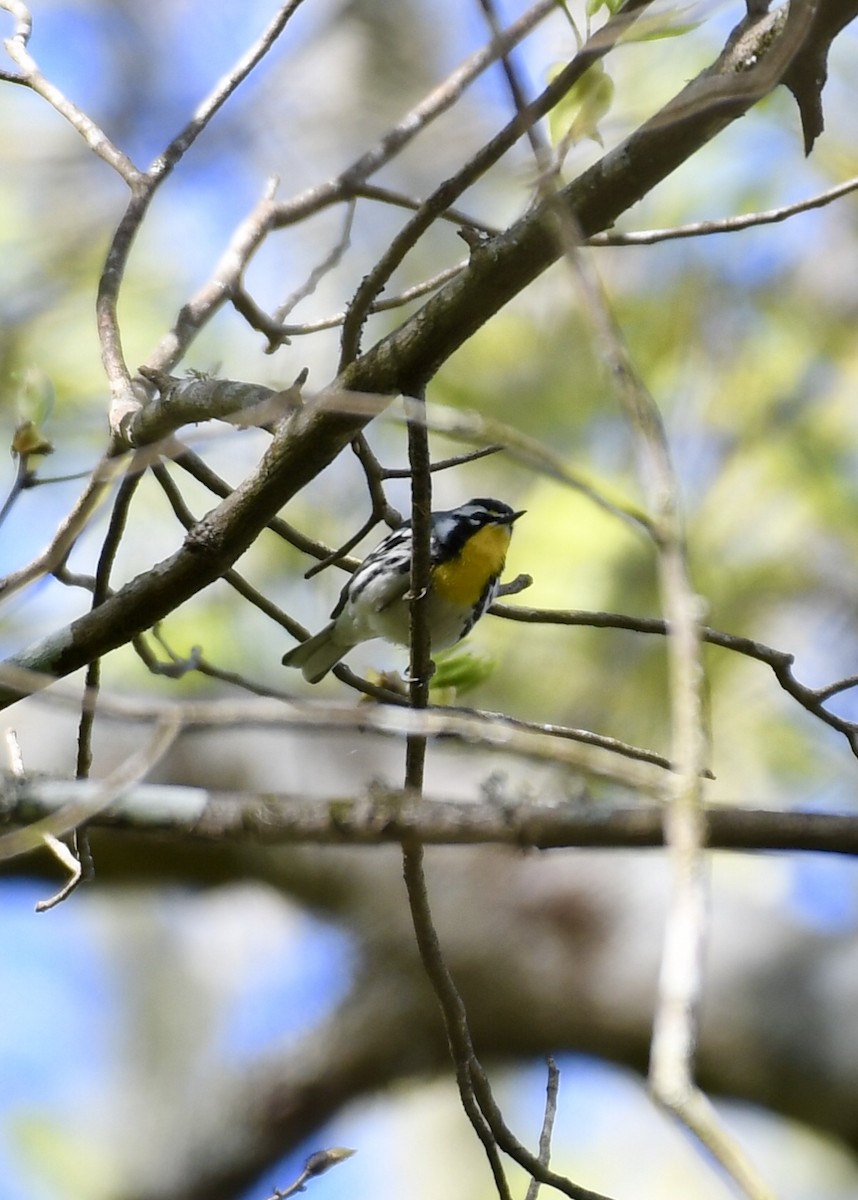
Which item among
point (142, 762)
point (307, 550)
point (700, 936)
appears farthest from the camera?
point (307, 550)

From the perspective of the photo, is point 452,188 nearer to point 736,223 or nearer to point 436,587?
point 736,223

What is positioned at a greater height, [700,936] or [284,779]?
[284,779]

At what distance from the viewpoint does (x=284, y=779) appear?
6.41 meters

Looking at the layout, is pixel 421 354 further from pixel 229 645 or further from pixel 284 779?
pixel 284 779

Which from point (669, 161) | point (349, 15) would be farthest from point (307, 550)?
point (349, 15)

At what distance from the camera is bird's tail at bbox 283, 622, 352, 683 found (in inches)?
150

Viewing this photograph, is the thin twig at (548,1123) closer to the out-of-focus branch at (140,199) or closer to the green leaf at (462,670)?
the green leaf at (462,670)

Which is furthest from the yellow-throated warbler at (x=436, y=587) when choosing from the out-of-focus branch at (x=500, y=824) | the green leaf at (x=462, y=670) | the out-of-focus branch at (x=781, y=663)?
the out-of-focus branch at (x=500, y=824)

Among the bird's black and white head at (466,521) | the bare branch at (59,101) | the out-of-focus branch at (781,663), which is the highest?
the bare branch at (59,101)

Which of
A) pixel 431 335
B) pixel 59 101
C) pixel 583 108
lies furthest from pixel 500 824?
pixel 59 101

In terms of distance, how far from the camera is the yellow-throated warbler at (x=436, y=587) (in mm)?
3609

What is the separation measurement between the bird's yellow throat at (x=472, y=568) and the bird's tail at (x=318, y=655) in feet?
1.42

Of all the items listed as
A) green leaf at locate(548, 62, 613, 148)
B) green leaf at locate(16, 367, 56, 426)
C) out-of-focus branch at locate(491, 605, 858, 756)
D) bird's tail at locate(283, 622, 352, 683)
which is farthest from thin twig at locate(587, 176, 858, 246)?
bird's tail at locate(283, 622, 352, 683)

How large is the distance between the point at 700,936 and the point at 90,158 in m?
7.01
